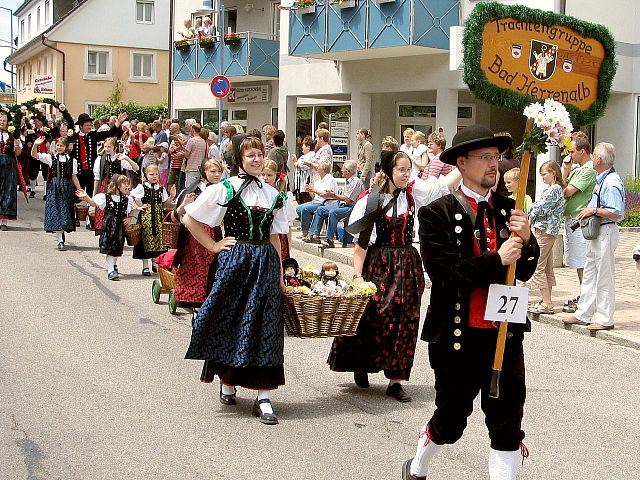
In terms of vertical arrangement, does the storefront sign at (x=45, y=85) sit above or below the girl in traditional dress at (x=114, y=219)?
above

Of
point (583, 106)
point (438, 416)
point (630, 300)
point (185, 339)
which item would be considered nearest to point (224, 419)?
point (438, 416)

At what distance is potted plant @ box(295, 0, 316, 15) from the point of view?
25156 mm

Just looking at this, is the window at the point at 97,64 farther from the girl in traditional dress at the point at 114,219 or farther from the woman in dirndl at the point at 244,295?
the woman in dirndl at the point at 244,295

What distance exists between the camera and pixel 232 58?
3078 cm

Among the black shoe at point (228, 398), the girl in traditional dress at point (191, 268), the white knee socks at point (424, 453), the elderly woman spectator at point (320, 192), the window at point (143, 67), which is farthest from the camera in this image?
the window at point (143, 67)

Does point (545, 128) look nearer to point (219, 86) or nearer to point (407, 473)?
point (407, 473)

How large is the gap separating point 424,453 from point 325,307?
5.97 feet

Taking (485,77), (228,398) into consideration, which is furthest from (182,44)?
(228,398)

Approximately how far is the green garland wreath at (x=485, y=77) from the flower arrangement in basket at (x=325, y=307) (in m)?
7.92

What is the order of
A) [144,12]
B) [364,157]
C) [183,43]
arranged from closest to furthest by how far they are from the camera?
[364,157], [183,43], [144,12]

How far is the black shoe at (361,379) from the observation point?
758 centimetres

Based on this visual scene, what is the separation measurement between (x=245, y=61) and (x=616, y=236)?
21.1 m

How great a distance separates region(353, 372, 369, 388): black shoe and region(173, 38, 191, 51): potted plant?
2648 centimetres

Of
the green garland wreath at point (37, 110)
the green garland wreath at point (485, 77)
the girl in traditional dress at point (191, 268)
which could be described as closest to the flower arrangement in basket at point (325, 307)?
the girl in traditional dress at point (191, 268)
